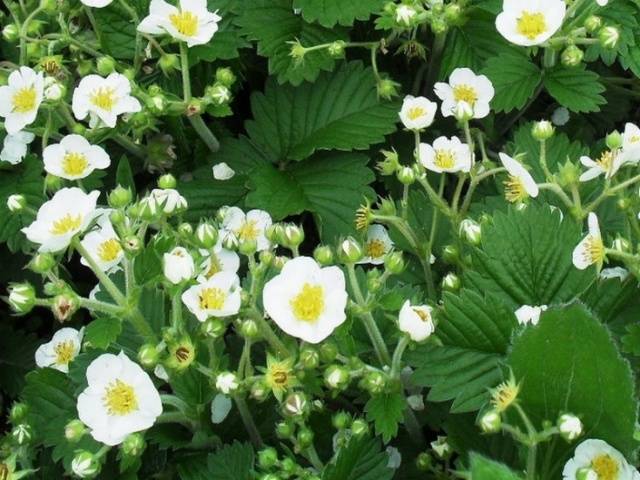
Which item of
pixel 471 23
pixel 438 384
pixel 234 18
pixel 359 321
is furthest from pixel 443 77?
pixel 438 384

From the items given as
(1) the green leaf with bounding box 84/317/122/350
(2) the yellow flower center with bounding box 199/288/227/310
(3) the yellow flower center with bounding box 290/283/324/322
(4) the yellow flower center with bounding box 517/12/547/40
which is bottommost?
(1) the green leaf with bounding box 84/317/122/350

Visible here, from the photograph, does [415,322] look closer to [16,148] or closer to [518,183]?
[518,183]

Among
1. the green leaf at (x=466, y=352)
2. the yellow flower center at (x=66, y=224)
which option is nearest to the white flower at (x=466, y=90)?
the green leaf at (x=466, y=352)

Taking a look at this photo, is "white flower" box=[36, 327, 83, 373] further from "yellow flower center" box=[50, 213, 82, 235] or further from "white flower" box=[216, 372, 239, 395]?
"white flower" box=[216, 372, 239, 395]

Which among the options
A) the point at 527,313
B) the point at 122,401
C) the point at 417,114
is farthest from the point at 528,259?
the point at 122,401

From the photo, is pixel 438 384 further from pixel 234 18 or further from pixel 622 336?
pixel 234 18

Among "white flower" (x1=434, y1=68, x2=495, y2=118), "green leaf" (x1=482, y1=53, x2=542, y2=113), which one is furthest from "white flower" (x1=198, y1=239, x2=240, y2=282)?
"green leaf" (x1=482, y1=53, x2=542, y2=113)

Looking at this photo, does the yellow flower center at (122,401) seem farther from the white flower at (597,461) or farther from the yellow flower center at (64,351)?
the white flower at (597,461)
